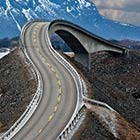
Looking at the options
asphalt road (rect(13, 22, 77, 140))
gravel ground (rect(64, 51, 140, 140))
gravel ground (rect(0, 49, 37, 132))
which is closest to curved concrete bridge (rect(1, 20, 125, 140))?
asphalt road (rect(13, 22, 77, 140))

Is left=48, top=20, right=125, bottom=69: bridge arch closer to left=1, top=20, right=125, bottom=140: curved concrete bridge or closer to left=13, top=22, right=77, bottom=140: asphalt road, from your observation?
left=1, top=20, right=125, bottom=140: curved concrete bridge

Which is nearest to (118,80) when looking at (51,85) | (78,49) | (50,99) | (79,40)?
(78,49)

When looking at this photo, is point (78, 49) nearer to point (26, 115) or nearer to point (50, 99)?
point (50, 99)

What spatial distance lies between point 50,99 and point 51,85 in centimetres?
751

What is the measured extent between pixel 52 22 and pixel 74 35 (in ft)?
26.0

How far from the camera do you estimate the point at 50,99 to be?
63906 millimetres

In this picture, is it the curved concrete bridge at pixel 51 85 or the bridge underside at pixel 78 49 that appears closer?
the curved concrete bridge at pixel 51 85

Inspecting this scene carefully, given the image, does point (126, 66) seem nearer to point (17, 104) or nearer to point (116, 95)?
point (116, 95)

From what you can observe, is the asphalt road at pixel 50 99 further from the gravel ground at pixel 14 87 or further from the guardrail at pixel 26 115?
the gravel ground at pixel 14 87

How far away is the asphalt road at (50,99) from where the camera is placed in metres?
52.3

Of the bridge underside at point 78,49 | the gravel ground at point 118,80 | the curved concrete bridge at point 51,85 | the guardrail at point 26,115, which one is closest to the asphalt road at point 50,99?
the curved concrete bridge at point 51,85

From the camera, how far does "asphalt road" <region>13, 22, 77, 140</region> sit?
52.3 m

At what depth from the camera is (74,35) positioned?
11675 centimetres

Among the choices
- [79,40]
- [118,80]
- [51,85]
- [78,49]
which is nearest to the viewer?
[51,85]
